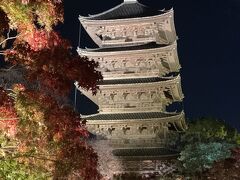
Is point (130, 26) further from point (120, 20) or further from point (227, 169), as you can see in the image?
point (227, 169)

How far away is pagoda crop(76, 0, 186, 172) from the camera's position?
27.0m

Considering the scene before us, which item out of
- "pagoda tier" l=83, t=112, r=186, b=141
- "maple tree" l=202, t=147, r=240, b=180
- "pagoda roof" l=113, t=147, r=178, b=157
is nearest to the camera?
"maple tree" l=202, t=147, r=240, b=180

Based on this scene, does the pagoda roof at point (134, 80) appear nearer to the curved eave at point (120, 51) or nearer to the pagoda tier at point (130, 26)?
the curved eave at point (120, 51)

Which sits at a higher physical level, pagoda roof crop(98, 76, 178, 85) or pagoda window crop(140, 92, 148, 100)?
pagoda roof crop(98, 76, 178, 85)

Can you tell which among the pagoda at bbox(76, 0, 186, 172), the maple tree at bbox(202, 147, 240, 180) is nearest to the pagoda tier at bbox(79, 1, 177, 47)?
the pagoda at bbox(76, 0, 186, 172)

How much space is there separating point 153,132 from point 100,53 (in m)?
6.14

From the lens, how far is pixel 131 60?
28.7 metres

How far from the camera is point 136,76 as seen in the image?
28.6m

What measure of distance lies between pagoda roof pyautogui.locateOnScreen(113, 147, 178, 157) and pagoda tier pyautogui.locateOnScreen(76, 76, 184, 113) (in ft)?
8.66

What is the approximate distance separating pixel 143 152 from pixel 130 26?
28.2 feet

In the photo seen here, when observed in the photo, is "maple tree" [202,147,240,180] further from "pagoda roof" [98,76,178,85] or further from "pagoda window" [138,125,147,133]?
"pagoda roof" [98,76,178,85]

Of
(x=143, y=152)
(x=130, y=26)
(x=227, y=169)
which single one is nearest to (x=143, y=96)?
(x=143, y=152)

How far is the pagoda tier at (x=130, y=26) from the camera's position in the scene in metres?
28.6

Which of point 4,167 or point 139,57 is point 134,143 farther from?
point 4,167
